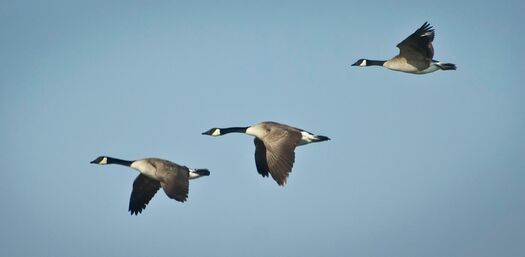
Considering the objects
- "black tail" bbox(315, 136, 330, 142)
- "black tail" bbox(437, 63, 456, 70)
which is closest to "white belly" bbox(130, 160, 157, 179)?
"black tail" bbox(315, 136, 330, 142)

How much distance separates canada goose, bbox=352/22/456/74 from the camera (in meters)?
22.2

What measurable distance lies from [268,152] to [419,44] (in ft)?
17.6

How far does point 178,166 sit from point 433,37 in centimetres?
718

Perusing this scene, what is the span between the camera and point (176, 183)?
64.6ft

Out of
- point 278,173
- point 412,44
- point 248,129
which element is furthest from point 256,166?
point 412,44

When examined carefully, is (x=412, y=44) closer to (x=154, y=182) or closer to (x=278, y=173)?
(x=278, y=173)

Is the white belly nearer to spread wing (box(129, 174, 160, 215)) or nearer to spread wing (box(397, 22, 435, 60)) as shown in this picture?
spread wing (box(129, 174, 160, 215))

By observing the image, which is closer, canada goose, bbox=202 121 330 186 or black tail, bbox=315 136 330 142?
canada goose, bbox=202 121 330 186

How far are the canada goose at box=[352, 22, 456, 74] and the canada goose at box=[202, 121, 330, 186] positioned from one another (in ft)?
10.6

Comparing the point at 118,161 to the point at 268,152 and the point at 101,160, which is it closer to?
the point at 101,160

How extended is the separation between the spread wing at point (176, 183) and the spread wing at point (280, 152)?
1.90m

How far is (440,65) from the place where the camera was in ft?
75.3

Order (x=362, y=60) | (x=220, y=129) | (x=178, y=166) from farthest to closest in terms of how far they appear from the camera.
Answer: (x=362, y=60) → (x=220, y=129) → (x=178, y=166)

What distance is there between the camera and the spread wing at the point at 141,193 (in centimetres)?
2202
